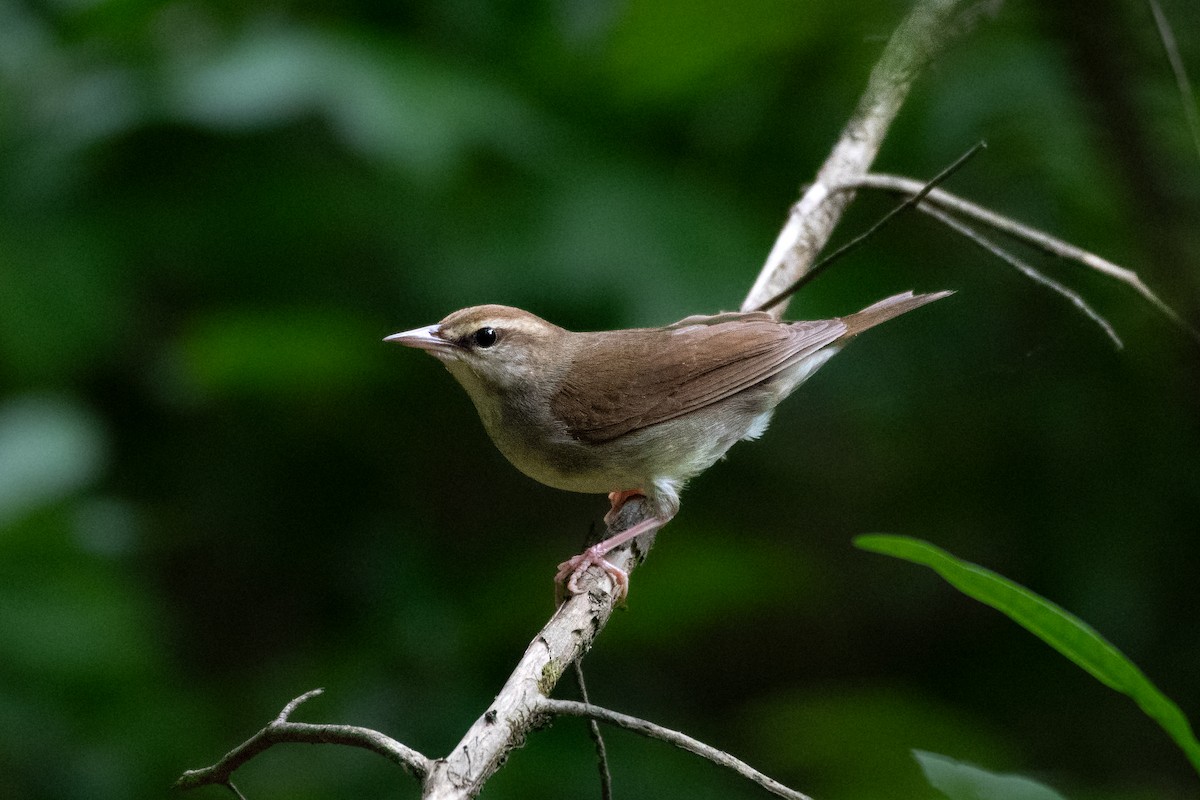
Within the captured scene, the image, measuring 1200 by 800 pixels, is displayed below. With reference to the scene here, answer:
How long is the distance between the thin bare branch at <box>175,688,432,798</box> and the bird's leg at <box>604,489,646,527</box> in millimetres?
2179

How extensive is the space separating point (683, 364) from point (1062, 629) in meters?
2.54

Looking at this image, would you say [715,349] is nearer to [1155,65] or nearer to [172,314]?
[1155,65]

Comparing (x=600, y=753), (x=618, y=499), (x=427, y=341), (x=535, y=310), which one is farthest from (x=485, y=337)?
(x=600, y=753)

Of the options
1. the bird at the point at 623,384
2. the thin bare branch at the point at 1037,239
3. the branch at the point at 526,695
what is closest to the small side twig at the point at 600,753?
the branch at the point at 526,695

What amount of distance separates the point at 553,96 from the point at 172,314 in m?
2.62

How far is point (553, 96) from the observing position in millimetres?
5305

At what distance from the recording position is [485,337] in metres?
4.12

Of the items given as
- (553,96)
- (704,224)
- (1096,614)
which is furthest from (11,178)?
(1096,614)

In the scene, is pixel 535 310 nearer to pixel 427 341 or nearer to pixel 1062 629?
pixel 427 341

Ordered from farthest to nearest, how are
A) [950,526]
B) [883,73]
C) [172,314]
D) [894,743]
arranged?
[172,314], [950,526], [894,743], [883,73]

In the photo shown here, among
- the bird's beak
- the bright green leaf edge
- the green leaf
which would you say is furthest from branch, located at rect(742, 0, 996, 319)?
the green leaf

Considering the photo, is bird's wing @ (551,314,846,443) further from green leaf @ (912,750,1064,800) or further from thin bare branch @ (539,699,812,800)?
green leaf @ (912,750,1064,800)

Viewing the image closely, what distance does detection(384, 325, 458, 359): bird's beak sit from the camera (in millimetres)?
3910

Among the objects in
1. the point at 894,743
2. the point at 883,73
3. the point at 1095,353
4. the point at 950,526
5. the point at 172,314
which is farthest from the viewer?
the point at 172,314
